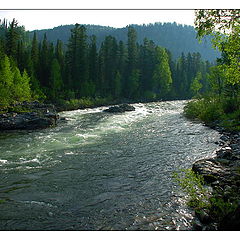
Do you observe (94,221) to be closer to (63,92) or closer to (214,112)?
(214,112)

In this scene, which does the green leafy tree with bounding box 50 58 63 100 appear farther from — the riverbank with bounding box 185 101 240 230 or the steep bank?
the steep bank

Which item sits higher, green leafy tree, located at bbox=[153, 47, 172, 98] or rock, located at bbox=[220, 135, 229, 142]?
green leafy tree, located at bbox=[153, 47, 172, 98]

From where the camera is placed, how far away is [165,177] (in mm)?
10602

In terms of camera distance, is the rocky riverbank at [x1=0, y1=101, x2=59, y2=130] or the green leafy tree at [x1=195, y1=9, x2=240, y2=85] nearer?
the green leafy tree at [x1=195, y1=9, x2=240, y2=85]

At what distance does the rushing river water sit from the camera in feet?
24.0

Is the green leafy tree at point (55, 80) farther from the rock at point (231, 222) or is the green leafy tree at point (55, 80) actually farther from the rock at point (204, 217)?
the rock at point (231, 222)

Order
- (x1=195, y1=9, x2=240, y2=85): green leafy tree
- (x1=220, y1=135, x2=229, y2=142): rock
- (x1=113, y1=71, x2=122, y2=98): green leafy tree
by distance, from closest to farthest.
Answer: (x1=195, y1=9, x2=240, y2=85): green leafy tree < (x1=220, y1=135, x2=229, y2=142): rock < (x1=113, y1=71, x2=122, y2=98): green leafy tree

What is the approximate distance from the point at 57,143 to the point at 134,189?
28.7ft

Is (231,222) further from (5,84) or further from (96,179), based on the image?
(5,84)

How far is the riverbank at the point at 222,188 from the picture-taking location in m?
6.53

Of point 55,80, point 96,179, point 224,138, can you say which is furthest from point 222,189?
point 55,80

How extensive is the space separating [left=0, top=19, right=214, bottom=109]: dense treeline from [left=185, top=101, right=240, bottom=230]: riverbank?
27717 millimetres

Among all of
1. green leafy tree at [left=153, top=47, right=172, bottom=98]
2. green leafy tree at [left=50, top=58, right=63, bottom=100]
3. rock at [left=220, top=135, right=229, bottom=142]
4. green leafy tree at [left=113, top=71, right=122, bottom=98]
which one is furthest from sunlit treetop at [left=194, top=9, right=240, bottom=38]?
green leafy tree at [left=153, top=47, right=172, bottom=98]
